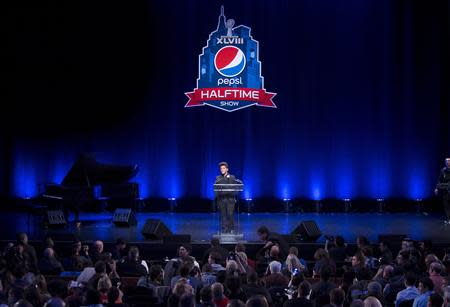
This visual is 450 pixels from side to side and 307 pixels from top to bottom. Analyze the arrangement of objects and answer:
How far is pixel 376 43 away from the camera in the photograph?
69.4ft

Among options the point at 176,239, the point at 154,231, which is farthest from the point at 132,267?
the point at 154,231

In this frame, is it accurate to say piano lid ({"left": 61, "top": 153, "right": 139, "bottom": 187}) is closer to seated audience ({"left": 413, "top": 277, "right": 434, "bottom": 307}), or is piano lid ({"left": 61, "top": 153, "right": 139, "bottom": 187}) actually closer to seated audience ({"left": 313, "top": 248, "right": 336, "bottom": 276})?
seated audience ({"left": 313, "top": 248, "right": 336, "bottom": 276})

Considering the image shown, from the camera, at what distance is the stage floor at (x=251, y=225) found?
15.6m

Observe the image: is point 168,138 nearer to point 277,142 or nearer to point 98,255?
point 277,142

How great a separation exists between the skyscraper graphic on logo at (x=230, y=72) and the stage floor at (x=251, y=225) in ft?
11.2

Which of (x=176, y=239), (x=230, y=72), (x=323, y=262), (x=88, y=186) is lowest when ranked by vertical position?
(x=323, y=262)

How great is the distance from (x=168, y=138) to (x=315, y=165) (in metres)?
4.47

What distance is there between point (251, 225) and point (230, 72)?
18.3 feet

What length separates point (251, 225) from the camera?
57.6 feet

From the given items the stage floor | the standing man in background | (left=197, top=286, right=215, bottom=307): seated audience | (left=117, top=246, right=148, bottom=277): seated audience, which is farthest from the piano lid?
(left=197, top=286, right=215, bottom=307): seated audience

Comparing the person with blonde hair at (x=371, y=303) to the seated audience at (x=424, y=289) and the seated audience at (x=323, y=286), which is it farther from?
the seated audience at (x=424, y=289)

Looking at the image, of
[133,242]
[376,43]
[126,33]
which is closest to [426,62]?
[376,43]

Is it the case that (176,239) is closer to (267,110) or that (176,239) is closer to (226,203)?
(226,203)

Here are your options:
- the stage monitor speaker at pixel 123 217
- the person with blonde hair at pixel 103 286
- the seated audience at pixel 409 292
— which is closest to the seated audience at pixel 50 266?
the person with blonde hair at pixel 103 286
